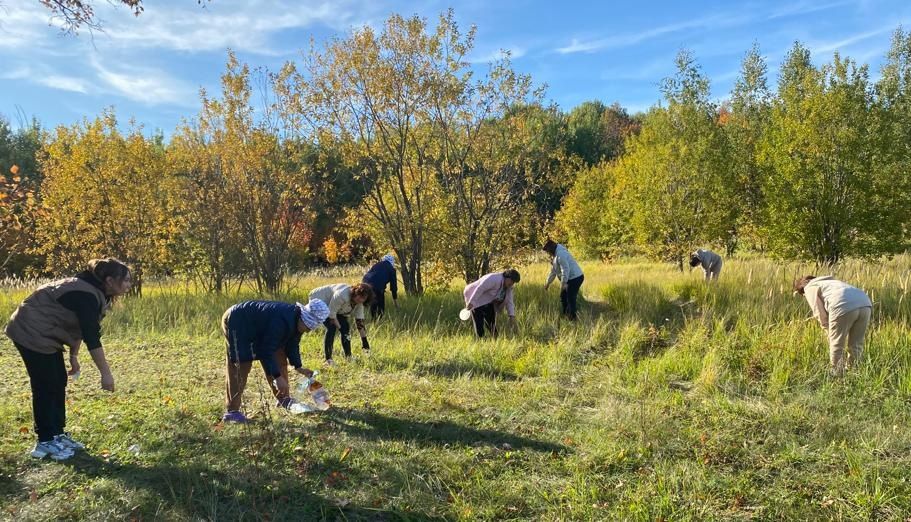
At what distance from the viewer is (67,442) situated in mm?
4207

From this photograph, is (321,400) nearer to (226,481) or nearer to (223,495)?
(226,481)

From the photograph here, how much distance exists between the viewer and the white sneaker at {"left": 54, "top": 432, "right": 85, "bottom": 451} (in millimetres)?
4184

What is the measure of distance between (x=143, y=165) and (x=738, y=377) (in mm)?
14267

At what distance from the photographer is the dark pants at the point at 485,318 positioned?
8438 millimetres

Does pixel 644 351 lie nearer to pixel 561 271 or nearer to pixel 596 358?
pixel 596 358

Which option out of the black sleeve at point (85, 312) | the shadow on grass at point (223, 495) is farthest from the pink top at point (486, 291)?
the black sleeve at point (85, 312)

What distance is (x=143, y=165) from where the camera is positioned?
14328 millimetres

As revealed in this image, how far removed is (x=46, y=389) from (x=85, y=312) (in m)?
0.72

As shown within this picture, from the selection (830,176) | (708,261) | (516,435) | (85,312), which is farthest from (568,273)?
(830,176)

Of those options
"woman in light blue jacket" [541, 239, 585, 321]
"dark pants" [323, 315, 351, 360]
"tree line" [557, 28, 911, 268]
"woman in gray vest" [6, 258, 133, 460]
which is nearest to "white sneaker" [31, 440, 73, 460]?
"woman in gray vest" [6, 258, 133, 460]

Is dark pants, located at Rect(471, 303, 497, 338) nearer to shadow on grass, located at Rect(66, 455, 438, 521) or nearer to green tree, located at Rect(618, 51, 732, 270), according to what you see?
shadow on grass, located at Rect(66, 455, 438, 521)

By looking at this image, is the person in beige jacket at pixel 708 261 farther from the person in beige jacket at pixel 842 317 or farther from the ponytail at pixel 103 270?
the ponytail at pixel 103 270

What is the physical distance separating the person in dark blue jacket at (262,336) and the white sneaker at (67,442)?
3.37 ft

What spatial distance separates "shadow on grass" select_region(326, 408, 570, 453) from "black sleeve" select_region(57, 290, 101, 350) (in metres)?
1.92
